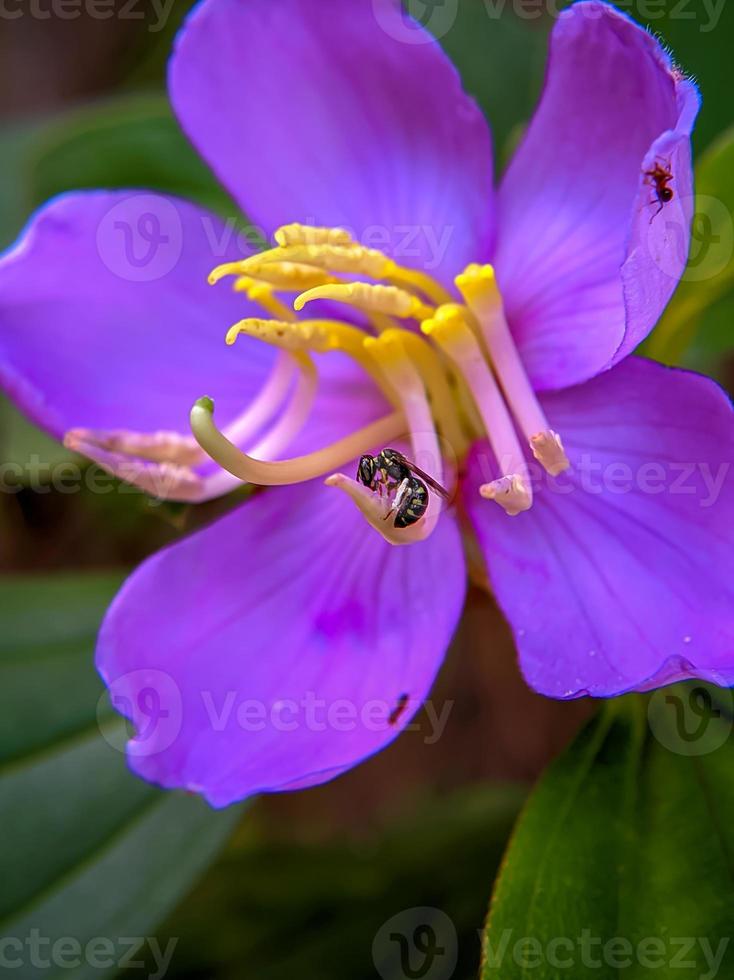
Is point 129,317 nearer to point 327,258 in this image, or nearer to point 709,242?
point 327,258

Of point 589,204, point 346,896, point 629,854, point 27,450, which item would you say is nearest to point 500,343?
point 589,204

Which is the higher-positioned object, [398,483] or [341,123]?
[341,123]

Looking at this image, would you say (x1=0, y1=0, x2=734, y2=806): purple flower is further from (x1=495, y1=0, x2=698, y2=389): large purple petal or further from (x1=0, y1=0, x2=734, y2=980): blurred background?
(x1=0, y1=0, x2=734, y2=980): blurred background

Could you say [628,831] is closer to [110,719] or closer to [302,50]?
[110,719]

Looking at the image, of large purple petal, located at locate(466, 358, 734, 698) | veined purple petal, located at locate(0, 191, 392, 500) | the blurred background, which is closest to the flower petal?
veined purple petal, located at locate(0, 191, 392, 500)

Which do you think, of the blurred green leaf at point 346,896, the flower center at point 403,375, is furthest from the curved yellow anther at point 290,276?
the blurred green leaf at point 346,896

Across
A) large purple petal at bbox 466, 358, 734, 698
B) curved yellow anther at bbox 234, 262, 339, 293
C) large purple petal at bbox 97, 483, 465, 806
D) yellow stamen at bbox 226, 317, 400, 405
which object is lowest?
large purple petal at bbox 97, 483, 465, 806

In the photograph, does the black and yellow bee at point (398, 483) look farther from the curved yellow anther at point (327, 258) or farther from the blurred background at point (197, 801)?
the blurred background at point (197, 801)
